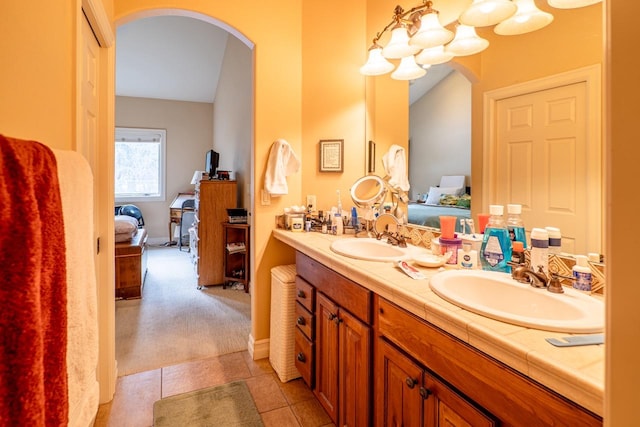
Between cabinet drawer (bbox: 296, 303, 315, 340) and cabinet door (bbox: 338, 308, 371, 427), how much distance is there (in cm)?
34

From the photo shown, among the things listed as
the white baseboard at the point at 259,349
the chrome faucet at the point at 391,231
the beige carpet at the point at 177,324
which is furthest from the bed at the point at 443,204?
the beige carpet at the point at 177,324

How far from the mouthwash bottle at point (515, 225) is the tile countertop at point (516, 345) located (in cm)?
37

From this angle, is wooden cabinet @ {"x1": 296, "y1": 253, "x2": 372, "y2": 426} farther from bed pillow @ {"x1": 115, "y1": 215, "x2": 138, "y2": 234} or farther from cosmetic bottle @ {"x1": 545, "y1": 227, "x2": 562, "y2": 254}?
bed pillow @ {"x1": 115, "y1": 215, "x2": 138, "y2": 234}

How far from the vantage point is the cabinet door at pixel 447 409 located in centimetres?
83

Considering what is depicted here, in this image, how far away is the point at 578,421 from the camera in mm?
620

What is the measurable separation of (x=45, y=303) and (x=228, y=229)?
352 centimetres

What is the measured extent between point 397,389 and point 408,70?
5.73 ft

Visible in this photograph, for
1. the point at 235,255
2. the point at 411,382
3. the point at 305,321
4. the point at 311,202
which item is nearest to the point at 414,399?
the point at 411,382

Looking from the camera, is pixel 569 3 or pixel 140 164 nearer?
pixel 569 3

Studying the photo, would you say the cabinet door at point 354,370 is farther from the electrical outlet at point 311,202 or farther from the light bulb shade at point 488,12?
the light bulb shade at point 488,12

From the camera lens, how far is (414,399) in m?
1.04

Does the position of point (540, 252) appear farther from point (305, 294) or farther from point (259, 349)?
point (259, 349)

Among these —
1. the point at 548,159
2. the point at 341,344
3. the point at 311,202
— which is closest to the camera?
the point at 548,159

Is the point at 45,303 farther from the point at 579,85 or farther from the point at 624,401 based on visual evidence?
the point at 579,85
